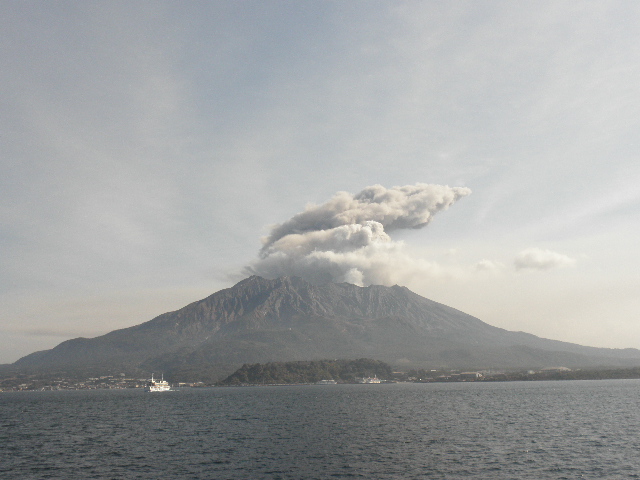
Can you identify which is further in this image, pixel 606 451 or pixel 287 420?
pixel 287 420

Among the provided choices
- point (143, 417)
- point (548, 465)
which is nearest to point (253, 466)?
point (548, 465)

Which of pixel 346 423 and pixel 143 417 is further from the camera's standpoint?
pixel 143 417

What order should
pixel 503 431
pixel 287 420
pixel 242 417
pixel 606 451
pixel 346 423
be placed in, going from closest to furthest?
pixel 606 451, pixel 503 431, pixel 346 423, pixel 287 420, pixel 242 417

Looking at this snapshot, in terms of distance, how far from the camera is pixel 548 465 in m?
49.0

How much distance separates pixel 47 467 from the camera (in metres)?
51.6

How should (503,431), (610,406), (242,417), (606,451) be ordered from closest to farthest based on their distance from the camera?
Result: (606,451) → (503,431) → (242,417) → (610,406)

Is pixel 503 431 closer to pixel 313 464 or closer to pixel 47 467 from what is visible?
pixel 313 464

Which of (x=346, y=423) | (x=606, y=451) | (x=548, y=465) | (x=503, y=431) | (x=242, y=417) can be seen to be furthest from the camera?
(x=242, y=417)

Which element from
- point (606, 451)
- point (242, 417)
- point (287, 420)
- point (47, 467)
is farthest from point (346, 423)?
point (47, 467)

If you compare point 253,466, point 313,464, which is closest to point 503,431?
point 313,464

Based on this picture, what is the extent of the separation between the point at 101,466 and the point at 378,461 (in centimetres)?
2851

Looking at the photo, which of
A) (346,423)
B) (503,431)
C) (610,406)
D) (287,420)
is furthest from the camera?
(610,406)

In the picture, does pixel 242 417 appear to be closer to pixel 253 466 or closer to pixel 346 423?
pixel 346 423

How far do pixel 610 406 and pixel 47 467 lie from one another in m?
112
